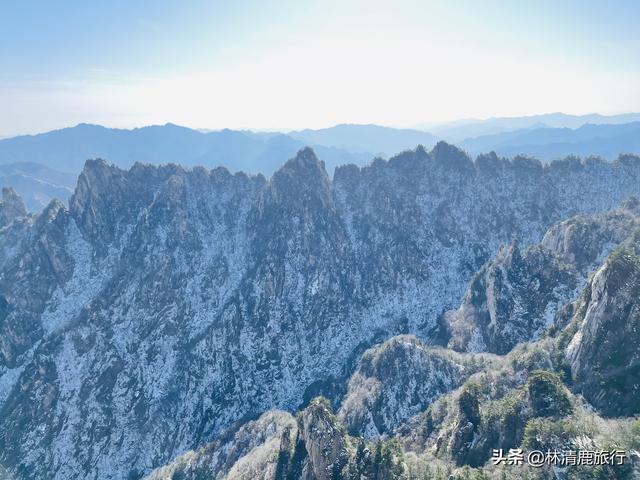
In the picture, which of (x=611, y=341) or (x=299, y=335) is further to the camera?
(x=299, y=335)

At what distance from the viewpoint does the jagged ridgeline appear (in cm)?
7781

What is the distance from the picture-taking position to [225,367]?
5960 inches

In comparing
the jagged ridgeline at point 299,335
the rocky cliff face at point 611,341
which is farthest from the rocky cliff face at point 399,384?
the rocky cliff face at point 611,341

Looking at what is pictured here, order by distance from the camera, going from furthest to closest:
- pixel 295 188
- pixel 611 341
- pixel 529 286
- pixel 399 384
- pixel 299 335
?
1. pixel 295 188
2. pixel 299 335
3. pixel 529 286
4. pixel 399 384
5. pixel 611 341

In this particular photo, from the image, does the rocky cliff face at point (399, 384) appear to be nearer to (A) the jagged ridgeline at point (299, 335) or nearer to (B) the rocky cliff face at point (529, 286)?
(A) the jagged ridgeline at point (299, 335)

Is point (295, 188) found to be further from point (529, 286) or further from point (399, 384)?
point (529, 286)

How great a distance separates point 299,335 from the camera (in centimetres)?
16175

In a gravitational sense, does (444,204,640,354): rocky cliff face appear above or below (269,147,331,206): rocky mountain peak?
below

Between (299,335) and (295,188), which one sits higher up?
(295,188)

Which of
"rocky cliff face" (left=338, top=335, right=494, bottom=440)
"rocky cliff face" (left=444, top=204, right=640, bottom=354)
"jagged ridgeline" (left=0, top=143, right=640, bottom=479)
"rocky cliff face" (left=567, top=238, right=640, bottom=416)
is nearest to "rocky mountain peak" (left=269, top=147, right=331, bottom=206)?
"jagged ridgeline" (left=0, top=143, right=640, bottom=479)

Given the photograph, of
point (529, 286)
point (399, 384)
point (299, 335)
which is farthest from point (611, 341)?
point (299, 335)

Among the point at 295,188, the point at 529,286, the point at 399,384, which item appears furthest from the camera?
the point at 295,188

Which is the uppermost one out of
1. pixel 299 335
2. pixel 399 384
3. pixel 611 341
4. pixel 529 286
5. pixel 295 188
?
pixel 295 188

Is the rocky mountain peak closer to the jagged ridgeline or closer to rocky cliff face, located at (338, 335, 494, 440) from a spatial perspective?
the jagged ridgeline
